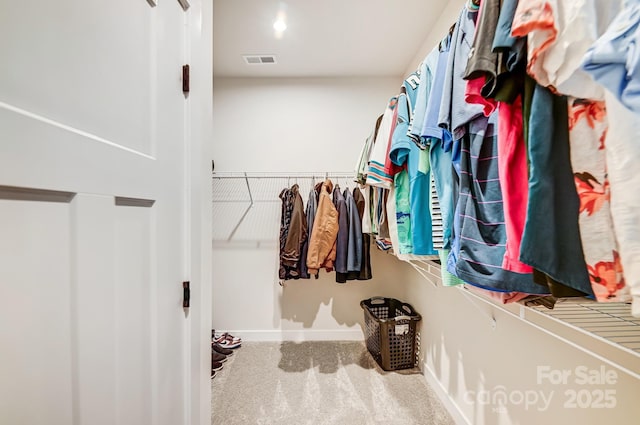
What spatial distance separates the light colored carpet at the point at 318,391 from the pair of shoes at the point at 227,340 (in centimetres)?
9

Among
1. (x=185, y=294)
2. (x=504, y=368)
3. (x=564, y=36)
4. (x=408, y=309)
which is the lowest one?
(x=408, y=309)

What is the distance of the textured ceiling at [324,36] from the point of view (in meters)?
1.73

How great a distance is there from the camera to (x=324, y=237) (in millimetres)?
2217

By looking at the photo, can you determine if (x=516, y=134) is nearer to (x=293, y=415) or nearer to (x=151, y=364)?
(x=151, y=364)

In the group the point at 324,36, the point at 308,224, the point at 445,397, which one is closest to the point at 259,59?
the point at 324,36

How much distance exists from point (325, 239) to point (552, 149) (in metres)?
1.84

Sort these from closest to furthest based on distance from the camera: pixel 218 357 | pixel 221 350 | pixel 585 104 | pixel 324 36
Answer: pixel 585 104 → pixel 324 36 → pixel 218 357 → pixel 221 350

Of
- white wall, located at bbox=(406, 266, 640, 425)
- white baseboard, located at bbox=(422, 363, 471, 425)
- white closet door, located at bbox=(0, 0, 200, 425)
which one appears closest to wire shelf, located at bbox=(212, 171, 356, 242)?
white wall, located at bbox=(406, 266, 640, 425)

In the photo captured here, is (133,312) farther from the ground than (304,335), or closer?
farther from the ground

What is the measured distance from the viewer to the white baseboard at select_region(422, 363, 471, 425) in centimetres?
147

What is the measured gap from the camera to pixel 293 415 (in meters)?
1.58

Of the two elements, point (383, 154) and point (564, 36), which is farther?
point (383, 154)

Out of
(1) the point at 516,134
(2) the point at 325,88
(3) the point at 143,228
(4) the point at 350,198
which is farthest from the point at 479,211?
(2) the point at 325,88

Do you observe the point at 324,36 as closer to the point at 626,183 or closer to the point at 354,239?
the point at 354,239
